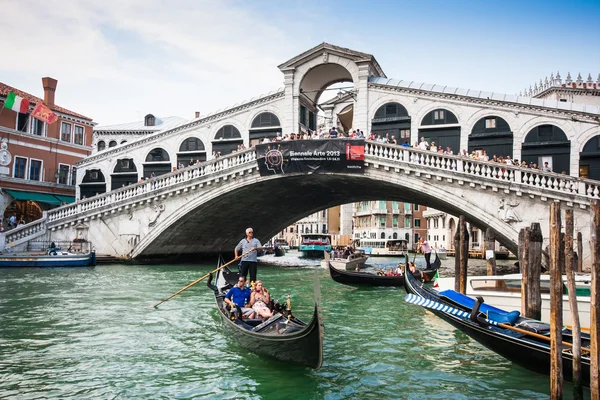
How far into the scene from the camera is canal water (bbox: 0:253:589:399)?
526 cm

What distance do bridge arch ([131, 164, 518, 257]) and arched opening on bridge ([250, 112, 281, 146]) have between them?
109 inches

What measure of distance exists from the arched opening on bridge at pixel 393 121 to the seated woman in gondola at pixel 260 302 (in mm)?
13126

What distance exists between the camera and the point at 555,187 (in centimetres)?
1350

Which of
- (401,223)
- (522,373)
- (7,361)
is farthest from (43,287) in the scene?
(401,223)

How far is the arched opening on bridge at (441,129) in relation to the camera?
18.2 meters

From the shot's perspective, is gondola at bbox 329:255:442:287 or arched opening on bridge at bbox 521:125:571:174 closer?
gondola at bbox 329:255:442:287

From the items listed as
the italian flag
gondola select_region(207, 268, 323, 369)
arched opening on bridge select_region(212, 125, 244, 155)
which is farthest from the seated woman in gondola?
the italian flag

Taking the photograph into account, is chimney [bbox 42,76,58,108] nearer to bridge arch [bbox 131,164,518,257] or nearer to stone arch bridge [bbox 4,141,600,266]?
stone arch bridge [bbox 4,141,600,266]

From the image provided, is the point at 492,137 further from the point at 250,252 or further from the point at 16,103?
the point at 16,103

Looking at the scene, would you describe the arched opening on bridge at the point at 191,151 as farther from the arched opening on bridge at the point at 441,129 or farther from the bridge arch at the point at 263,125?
the arched opening on bridge at the point at 441,129

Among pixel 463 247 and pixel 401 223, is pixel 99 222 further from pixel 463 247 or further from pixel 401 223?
pixel 401 223

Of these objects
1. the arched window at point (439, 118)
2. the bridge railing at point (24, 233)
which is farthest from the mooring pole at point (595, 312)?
the bridge railing at point (24, 233)

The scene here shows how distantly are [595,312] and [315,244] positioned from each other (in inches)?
1111

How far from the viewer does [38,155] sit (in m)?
23.3
